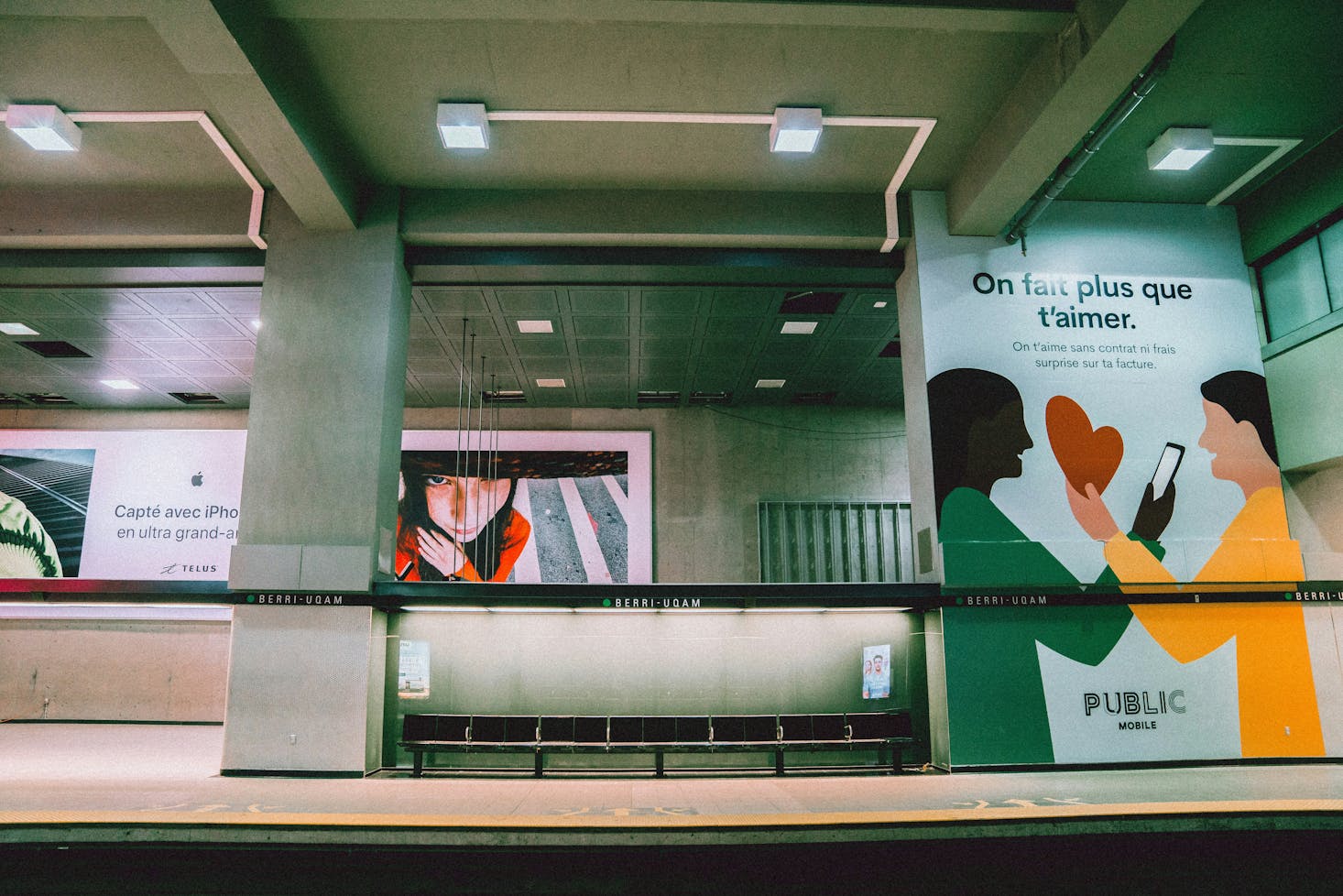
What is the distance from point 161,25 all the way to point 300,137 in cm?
149

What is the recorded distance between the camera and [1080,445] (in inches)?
352

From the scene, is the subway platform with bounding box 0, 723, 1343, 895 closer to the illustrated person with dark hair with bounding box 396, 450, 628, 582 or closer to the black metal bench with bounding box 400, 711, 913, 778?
the black metal bench with bounding box 400, 711, 913, 778

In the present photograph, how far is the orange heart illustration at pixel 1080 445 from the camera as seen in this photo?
8.89m

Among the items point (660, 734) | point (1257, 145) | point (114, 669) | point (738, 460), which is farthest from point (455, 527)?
point (1257, 145)

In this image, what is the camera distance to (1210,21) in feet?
22.1

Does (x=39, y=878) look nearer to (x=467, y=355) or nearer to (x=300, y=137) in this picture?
(x=300, y=137)

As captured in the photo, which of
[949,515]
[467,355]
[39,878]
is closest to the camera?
[39,878]

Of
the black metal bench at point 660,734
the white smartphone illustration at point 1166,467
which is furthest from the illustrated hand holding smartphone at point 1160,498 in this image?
the black metal bench at point 660,734

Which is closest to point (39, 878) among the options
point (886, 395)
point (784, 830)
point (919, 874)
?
point (784, 830)

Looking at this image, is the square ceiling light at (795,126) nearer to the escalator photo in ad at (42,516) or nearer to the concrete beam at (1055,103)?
the concrete beam at (1055,103)

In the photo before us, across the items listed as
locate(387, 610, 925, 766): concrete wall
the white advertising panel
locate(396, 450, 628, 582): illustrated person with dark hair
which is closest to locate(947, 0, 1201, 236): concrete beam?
locate(387, 610, 925, 766): concrete wall

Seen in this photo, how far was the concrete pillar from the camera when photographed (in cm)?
809

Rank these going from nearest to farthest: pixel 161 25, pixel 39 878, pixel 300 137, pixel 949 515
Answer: pixel 39 878, pixel 161 25, pixel 300 137, pixel 949 515

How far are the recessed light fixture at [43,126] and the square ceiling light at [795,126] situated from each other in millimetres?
6847
